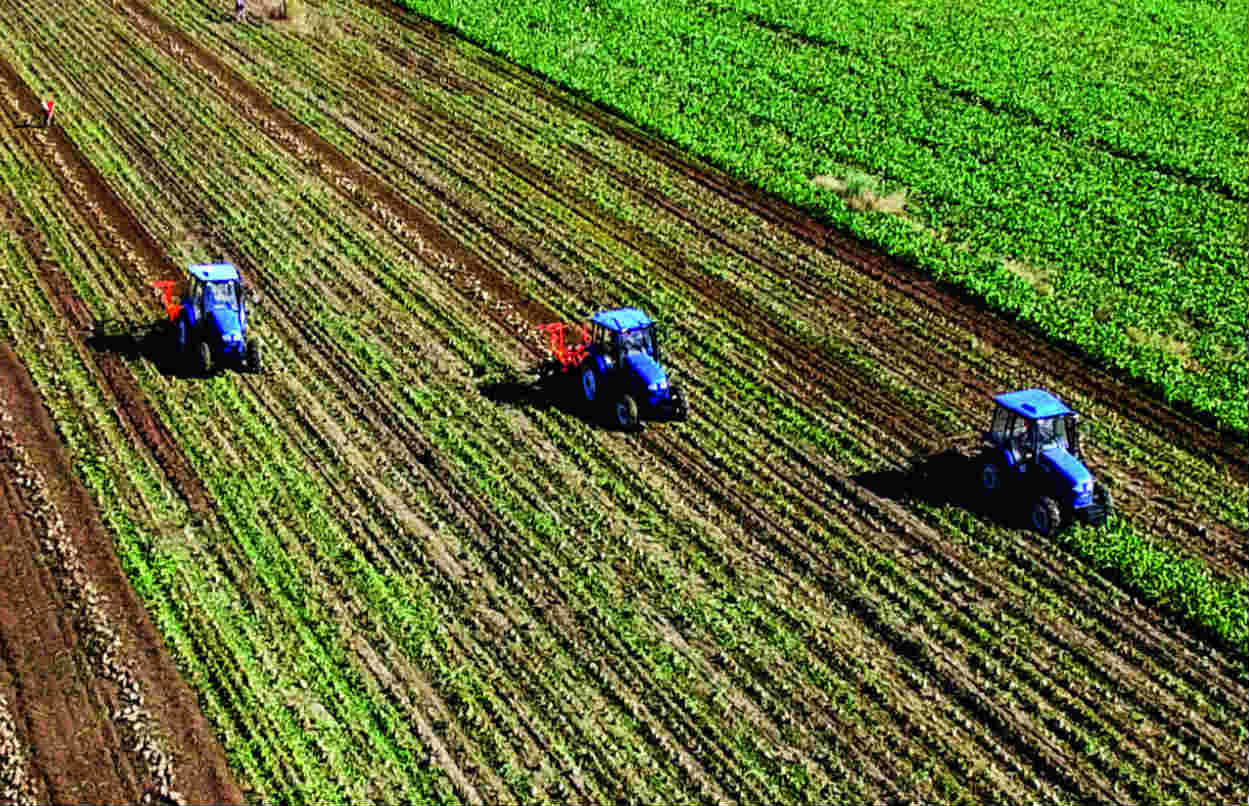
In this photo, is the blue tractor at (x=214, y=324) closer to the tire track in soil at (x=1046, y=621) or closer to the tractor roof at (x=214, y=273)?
the tractor roof at (x=214, y=273)

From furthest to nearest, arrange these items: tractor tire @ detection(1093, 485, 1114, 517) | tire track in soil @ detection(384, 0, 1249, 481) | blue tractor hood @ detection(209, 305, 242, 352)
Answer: tire track in soil @ detection(384, 0, 1249, 481), blue tractor hood @ detection(209, 305, 242, 352), tractor tire @ detection(1093, 485, 1114, 517)

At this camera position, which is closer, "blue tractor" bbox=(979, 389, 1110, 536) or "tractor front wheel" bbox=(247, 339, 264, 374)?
"blue tractor" bbox=(979, 389, 1110, 536)

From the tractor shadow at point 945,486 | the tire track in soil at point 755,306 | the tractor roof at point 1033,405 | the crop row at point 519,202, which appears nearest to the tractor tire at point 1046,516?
the tractor shadow at point 945,486

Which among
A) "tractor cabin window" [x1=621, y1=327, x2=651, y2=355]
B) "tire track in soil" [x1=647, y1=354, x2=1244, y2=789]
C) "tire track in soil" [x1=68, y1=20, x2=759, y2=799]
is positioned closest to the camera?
"tire track in soil" [x1=647, y1=354, x2=1244, y2=789]

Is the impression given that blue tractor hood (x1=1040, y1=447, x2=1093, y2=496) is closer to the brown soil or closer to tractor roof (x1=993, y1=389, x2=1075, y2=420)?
tractor roof (x1=993, y1=389, x2=1075, y2=420)

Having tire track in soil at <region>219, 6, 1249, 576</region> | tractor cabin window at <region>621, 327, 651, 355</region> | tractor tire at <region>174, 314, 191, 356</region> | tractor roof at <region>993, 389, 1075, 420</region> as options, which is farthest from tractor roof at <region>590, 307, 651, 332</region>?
tractor tire at <region>174, 314, 191, 356</region>

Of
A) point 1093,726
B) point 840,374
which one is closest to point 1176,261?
point 840,374

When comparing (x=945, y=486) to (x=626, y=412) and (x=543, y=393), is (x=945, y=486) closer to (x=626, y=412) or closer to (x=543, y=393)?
(x=626, y=412)
